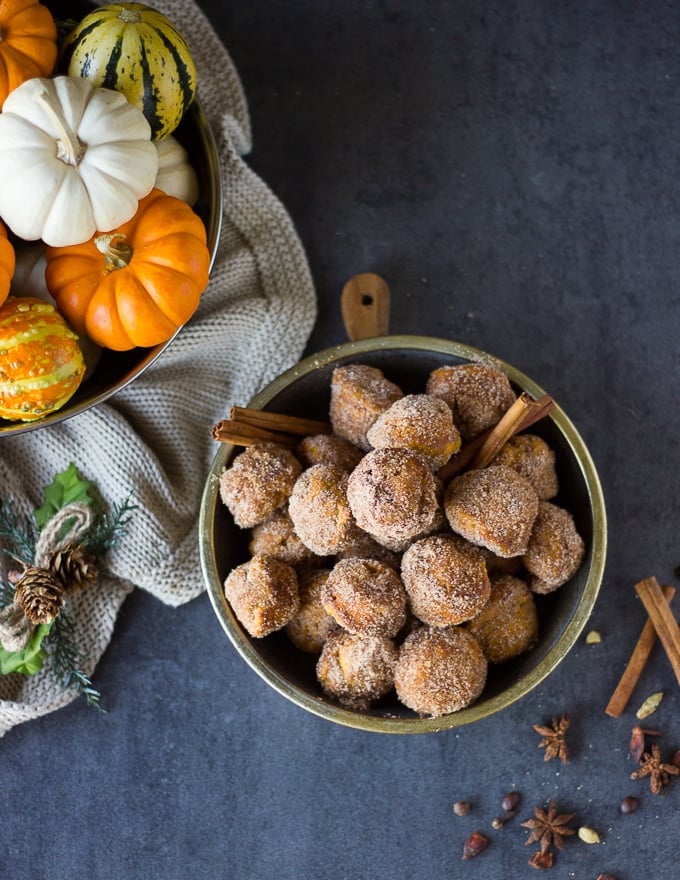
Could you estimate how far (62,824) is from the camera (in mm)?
1372

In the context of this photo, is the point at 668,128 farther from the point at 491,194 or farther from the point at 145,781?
the point at 145,781

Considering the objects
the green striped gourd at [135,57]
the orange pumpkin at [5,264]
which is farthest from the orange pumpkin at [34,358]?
the green striped gourd at [135,57]

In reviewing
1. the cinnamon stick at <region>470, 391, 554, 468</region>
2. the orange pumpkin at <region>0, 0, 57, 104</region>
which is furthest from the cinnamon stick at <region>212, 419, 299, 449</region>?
the orange pumpkin at <region>0, 0, 57, 104</region>

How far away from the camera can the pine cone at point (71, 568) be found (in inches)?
50.9

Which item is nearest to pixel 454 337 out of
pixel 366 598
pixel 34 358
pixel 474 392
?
pixel 474 392

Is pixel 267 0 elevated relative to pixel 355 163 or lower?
elevated

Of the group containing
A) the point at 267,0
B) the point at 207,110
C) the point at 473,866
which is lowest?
the point at 473,866

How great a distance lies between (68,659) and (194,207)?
0.68 meters

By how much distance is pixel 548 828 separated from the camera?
52.7 inches

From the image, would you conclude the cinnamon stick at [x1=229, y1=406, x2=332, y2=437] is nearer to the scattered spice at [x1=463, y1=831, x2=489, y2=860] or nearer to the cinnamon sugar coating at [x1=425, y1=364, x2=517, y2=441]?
the cinnamon sugar coating at [x1=425, y1=364, x2=517, y2=441]

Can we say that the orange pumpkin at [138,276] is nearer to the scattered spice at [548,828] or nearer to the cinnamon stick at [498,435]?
the cinnamon stick at [498,435]

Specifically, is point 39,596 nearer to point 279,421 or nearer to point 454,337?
point 279,421

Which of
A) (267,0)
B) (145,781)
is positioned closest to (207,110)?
(267,0)

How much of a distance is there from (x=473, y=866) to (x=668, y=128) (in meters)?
1.21
